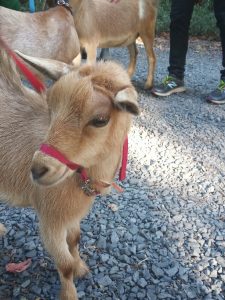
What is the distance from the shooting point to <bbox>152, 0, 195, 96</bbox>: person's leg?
5230 mm

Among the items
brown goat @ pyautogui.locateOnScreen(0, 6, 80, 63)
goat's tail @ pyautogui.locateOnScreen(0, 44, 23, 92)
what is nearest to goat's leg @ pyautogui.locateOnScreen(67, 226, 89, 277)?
goat's tail @ pyautogui.locateOnScreen(0, 44, 23, 92)

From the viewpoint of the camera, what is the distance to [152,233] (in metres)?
2.99

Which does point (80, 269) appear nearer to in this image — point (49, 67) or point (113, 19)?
point (49, 67)

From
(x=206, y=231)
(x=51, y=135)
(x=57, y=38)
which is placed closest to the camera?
(x=51, y=135)

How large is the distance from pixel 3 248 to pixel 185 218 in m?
1.40

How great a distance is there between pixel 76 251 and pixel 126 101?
132cm

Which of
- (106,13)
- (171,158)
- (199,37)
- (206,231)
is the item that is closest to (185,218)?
(206,231)

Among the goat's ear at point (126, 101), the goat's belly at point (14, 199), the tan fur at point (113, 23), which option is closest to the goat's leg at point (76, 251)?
the goat's belly at point (14, 199)

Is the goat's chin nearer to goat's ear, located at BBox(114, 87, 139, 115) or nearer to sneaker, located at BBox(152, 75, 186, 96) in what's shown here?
goat's ear, located at BBox(114, 87, 139, 115)

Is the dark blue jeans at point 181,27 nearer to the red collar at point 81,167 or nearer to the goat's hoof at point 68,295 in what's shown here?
the red collar at point 81,167

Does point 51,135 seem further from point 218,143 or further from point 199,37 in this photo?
point 199,37

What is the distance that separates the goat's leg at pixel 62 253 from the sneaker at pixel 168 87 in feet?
12.4

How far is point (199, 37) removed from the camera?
1092cm

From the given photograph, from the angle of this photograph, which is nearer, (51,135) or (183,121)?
(51,135)
